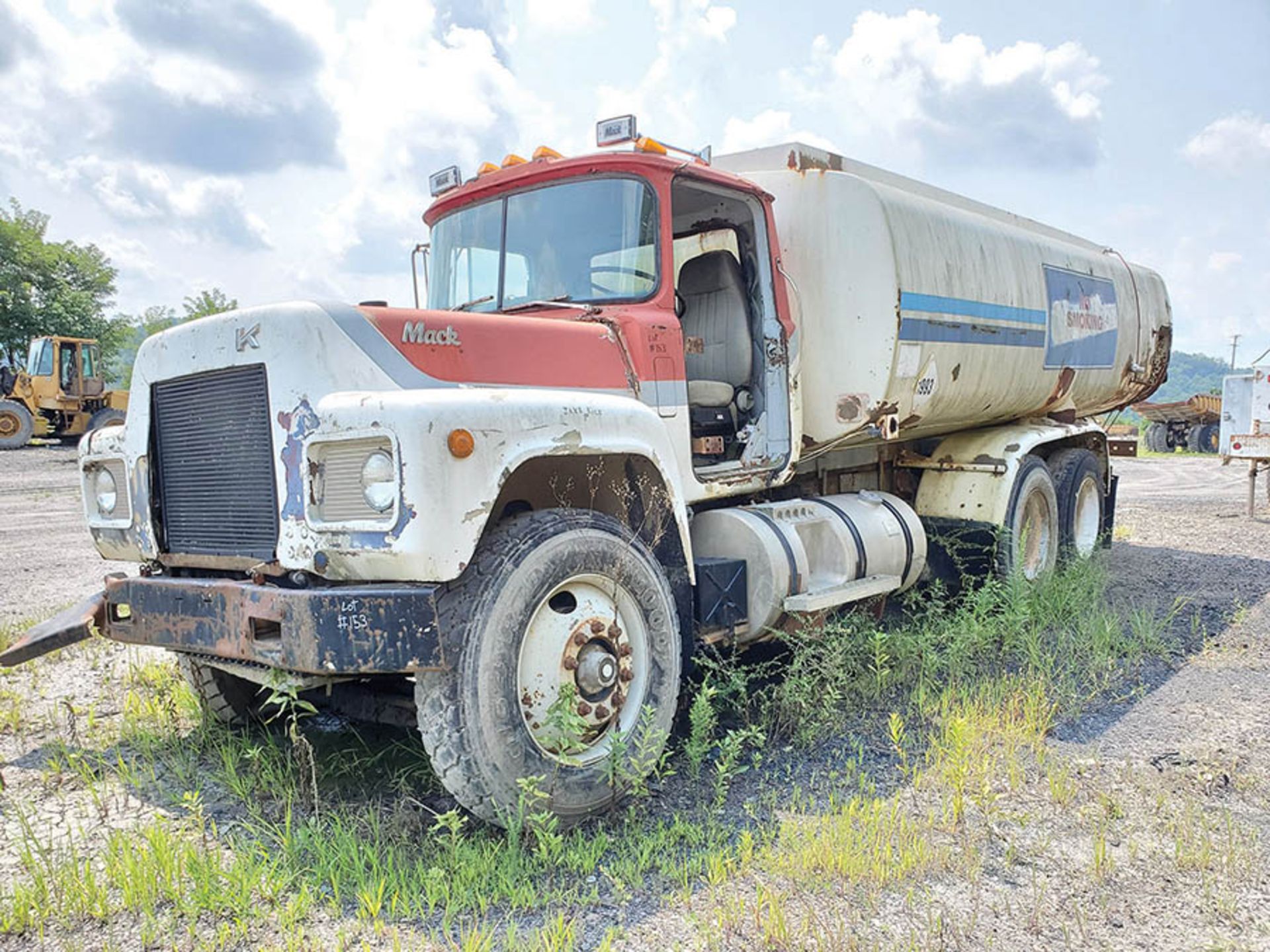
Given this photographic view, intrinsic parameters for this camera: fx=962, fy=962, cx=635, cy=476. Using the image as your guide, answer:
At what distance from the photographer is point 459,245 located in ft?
17.3

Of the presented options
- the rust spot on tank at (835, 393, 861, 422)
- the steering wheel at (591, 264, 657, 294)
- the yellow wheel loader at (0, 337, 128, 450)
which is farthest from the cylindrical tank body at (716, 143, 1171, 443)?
the yellow wheel loader at (0, 337, 128, 450)

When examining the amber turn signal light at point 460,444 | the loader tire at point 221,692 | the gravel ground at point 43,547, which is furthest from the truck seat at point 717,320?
the gravel ground at point 43,547

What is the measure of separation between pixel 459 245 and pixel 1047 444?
6144mm

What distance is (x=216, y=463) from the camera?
383 cm

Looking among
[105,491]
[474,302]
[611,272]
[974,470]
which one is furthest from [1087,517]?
[105,491]

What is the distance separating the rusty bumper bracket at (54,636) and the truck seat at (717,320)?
11.1ft

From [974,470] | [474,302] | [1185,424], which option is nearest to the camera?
[474,302]

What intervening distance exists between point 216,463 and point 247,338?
546 mm

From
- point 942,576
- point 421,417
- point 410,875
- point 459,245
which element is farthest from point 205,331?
point 942,576

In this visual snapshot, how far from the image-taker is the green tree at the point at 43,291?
3706cm

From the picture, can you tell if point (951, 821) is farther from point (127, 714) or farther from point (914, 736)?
point (127, 714)

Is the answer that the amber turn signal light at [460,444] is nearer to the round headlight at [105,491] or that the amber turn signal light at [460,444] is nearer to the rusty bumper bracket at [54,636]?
the round headlight at [105,491]

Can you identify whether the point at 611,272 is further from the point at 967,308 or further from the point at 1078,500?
the point at 1078,500

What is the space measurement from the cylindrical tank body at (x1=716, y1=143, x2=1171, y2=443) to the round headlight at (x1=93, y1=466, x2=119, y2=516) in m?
3.74
